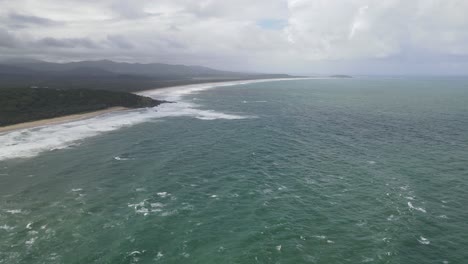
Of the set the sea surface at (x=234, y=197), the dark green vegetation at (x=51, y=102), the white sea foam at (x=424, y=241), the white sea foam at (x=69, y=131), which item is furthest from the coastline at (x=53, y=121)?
the white sea foam at (x=424, y=241)

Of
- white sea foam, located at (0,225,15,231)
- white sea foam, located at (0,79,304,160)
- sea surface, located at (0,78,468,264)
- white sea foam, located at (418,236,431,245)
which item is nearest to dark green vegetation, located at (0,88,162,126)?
Result: white sea foam, located at (0,79,304,160)

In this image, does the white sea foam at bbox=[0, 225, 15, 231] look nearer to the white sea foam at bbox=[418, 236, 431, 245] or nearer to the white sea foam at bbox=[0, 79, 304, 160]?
the white sea foam at bbox=[0, 79, 304, 160]

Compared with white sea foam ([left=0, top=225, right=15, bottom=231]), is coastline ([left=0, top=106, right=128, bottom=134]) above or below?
above

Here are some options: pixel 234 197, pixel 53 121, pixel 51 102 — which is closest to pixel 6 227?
pixel 234 197

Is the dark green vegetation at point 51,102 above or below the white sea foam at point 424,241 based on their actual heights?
above

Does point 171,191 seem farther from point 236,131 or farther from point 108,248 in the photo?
point 236,131

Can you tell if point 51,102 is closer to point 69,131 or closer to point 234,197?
point 69,131

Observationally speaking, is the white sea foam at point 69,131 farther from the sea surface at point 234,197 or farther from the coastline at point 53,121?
the coastline at point 53,121

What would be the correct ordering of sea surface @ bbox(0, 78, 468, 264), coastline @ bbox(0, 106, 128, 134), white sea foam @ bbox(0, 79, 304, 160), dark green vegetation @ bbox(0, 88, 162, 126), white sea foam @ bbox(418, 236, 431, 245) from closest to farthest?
1. sea surface @ bbox(0, 78, 468, 264)
2. white sea foam @ bbox(418, 236, 431, 245)
3. white sea foam @ bbox(0, 79, 304, 160)
4. coastline @ bbox(0, 106, 128, 134)
5. dark green vegetation @ bbox(0, 88, 162, 126)
